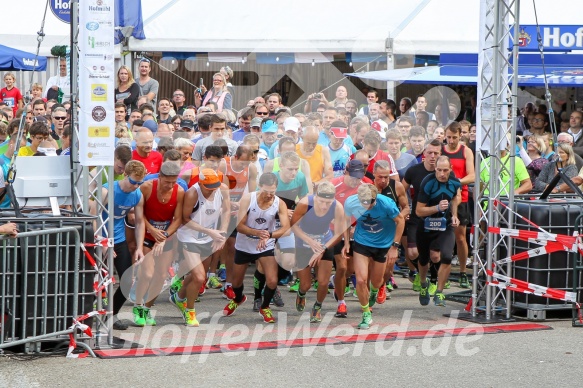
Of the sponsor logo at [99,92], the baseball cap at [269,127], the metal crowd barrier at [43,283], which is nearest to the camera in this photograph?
the metal crowd barrier at [43,283]

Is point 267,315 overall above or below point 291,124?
below

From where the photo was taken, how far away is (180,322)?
1009cm

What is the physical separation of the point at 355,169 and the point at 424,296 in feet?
5.80

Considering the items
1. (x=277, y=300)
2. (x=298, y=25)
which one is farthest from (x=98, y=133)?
(x=298, y=25)

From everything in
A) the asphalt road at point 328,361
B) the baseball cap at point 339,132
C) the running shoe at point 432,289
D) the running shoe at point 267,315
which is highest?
the baseball cap at point 339,132

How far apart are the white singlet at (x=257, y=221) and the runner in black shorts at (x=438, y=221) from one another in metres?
2.03

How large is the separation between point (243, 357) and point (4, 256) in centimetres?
217

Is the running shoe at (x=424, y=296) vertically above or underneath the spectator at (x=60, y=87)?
underneath

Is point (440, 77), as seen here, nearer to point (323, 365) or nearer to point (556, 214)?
point (556, 214)

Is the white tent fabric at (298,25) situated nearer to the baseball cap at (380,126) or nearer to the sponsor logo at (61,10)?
the sponsor logo at (61,10)

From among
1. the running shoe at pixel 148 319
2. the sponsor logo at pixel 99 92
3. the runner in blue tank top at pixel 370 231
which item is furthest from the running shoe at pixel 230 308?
the sponsor logo at pixel 99 92

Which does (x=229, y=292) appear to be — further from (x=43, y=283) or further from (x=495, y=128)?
(x=495, y=128)

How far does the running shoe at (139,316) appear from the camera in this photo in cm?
983

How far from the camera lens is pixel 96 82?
337 inches
